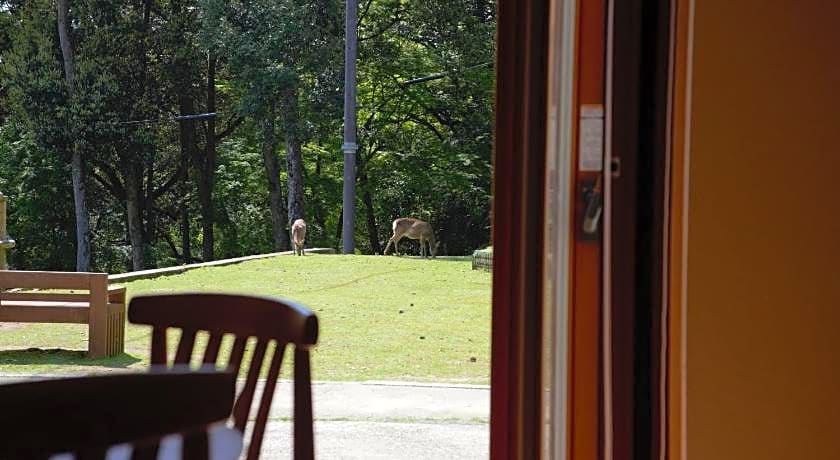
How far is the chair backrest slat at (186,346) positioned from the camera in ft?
4.95

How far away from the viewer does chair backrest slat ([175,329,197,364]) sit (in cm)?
151

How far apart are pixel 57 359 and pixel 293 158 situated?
402 inches

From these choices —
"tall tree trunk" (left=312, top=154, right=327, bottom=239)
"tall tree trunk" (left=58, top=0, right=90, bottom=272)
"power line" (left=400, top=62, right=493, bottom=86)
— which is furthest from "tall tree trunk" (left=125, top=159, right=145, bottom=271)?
"power line" (left=400, top=62, right=493, bottom=86)

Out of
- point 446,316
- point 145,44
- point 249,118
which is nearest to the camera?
point 446,316

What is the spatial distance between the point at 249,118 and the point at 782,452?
15166 mm

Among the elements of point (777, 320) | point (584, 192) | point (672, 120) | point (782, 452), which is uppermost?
point (672, 120)

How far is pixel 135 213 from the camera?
1631 cm

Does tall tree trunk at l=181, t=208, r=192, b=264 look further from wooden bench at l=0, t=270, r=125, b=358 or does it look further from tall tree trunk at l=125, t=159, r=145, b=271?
wooden bench at l=0, t=270, r=125, b=358

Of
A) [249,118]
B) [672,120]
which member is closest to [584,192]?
[672,120]

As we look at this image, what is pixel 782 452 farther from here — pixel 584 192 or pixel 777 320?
pixel 584 192

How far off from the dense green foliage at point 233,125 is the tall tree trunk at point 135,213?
0.04 meters

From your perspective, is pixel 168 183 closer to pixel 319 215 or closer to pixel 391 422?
pixel 319 215

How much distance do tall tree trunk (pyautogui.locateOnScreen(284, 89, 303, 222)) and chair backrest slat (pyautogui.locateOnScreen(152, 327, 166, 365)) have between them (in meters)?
13.5

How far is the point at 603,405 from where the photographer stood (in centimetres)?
171
